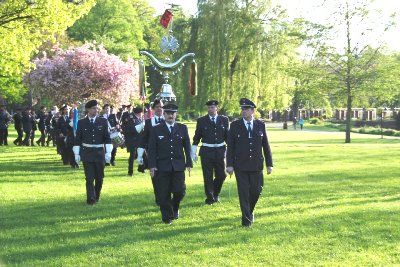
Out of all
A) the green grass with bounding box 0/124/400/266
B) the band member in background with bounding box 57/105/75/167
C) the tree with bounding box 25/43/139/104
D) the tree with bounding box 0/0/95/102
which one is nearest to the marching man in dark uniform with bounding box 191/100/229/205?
the green grass with bounding box 0/124/400/266

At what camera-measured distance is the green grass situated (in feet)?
23.5

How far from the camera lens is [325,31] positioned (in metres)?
36.7

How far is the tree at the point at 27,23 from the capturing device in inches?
819

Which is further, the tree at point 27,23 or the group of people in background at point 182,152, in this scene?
the tree at point 27,23

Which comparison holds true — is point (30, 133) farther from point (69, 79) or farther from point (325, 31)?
point (325, 31)

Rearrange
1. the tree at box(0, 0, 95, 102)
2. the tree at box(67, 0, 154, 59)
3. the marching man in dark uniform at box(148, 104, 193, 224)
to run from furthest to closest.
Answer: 1. the tree at box(67, 0, 154, 59)
2. the tree at box(0, 0, 95, 102)
3. the marching man in dark uniform at box(148, 104, 193, 224)

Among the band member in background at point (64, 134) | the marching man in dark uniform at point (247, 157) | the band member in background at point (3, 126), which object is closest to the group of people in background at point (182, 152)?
the marching man in dark uniform at point (247, 157)

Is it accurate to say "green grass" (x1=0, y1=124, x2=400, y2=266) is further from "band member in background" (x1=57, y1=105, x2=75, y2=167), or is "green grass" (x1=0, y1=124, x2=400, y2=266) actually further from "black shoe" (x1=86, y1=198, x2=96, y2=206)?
"band member in background" (x1=57, y1=105, x2=75, y2=167)

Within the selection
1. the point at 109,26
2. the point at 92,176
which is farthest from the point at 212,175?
the point at 109,26

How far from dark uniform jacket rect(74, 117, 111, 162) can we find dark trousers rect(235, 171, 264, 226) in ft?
11.3

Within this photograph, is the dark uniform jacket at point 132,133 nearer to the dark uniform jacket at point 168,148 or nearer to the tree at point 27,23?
the tree at point 27,23

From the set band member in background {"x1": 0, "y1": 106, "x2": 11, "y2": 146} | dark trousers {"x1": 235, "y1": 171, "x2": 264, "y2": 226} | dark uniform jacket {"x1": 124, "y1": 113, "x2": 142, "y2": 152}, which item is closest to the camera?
dark trousers {"x1": 235, "y1": 171, "x2": 264, "y2": 226}

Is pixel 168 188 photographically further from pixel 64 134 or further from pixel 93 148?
pixel 64 134

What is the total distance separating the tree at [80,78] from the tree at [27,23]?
8961mm
